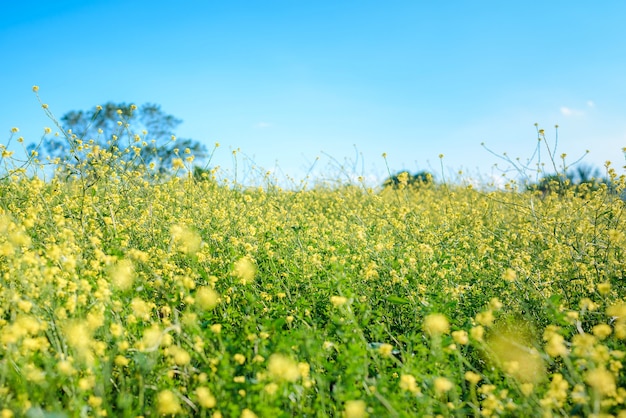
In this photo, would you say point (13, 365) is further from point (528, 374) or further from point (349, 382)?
point (528, 374)

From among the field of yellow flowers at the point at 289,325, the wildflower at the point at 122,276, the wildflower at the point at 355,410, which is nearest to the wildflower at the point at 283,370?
the field of yellow flowers at the point at 289,325

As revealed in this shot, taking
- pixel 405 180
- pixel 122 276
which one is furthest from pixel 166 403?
pixel 405 180

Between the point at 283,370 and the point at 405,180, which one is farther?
the point at 405,180

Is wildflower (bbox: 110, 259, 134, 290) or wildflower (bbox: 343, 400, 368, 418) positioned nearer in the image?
wildflower (bbox: 343, 400, 368, 418)

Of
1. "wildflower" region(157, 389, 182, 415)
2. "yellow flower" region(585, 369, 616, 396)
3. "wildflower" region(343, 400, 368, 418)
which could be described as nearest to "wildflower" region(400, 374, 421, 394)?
"wildflower" region(343, 400, 368, 418)

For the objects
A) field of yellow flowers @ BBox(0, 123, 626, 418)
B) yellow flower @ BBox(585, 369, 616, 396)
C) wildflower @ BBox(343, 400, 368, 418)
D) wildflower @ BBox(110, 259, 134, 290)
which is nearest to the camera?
yellow flower @ BBox(585, 369, 616, 396)

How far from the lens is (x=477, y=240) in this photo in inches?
179

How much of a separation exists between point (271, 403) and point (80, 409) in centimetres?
75

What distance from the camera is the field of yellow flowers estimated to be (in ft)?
6.23

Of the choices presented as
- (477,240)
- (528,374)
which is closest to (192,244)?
(528,374)

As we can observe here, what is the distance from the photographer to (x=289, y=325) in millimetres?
2656

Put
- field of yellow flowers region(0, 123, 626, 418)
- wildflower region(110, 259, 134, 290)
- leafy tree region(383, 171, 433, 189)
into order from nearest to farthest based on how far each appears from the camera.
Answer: field of yellow flowers region(0, 123, 626, 418), wildflower region(110, 259, 134, 290), leafy tree region(383, 171, 433, 189)

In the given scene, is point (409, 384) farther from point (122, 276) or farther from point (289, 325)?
point (122, 276)

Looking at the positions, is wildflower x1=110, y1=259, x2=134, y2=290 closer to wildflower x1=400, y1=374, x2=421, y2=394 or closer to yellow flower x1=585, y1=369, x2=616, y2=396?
wildflower x1=400, y1=374, x2=421, y2=394
